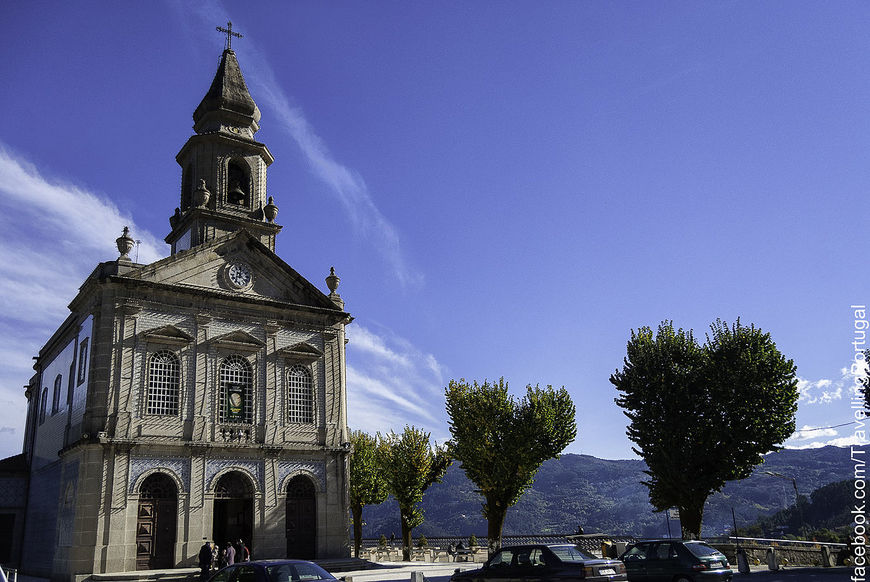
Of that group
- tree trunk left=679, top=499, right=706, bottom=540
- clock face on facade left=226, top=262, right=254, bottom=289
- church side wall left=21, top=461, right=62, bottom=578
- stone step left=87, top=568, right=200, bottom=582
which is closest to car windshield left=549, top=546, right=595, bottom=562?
stone step left=87, top=568, right=200, bottom=582

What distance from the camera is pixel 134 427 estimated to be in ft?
90.3

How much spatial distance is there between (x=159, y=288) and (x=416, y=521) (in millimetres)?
21684

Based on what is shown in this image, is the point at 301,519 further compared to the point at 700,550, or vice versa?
the point at 301,519

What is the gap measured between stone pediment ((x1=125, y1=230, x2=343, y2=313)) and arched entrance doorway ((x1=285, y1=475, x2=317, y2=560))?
8.68 meters

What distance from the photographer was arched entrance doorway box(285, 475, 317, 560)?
30094 mm

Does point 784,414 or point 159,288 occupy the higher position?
point 159,288

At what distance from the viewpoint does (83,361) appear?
29.5 m

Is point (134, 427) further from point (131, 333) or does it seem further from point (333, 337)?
point (333, 337)

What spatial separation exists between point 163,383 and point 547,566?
19.3 m

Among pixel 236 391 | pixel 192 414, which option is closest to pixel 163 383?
pixel 192 414

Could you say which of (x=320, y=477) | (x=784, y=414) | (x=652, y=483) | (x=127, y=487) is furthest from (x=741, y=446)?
(x=127, y=487)

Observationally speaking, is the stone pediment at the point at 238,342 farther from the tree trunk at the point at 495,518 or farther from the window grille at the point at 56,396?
the tree trunk at the point at 495,518

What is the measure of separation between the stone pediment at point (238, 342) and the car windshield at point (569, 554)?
62.1ft

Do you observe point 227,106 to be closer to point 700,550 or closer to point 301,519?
point 301,519
